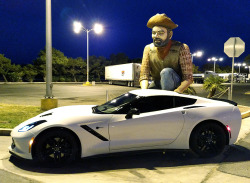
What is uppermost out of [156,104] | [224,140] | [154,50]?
[154,50]

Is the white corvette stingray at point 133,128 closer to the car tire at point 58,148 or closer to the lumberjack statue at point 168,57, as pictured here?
the car tire at point 58,148

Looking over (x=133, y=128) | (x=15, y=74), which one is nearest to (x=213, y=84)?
(x=133, y=128)

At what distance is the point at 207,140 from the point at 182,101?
86cm

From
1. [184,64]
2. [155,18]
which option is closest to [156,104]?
[184,64]

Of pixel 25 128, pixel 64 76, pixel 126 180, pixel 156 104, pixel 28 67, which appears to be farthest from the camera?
pixel 64 76

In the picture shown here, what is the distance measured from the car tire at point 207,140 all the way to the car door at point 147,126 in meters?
0.41

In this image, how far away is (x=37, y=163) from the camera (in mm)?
4383

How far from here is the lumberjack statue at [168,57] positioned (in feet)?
21.3

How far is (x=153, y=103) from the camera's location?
190 inches

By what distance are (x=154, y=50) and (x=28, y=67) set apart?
4985 centimetres

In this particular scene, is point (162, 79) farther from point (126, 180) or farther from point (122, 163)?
point (126, 180)

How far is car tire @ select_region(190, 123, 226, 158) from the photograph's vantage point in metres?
4.87

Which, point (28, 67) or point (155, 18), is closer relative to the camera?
point (155, 18)

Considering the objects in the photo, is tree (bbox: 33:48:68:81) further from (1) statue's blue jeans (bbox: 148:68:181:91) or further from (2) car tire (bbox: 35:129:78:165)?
(2) car tire (bbox: 35:129:78:165)
